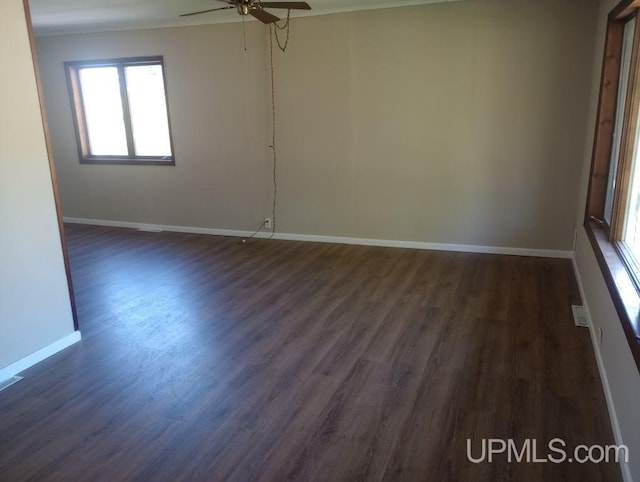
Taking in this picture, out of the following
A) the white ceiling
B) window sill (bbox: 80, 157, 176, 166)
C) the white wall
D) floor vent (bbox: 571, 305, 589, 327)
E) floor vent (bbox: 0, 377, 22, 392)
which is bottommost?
floor vent (bbox: 0, 377, 22, 392)

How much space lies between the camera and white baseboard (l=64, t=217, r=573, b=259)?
15.7 feet

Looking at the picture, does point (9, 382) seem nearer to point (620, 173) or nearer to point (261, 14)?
point (261, 14)

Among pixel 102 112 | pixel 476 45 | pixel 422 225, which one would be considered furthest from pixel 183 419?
pixel 102 112

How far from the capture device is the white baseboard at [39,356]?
111 inches

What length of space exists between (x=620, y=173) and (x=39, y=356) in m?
3.89

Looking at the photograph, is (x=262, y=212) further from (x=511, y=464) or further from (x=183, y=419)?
(x=511, y=464)

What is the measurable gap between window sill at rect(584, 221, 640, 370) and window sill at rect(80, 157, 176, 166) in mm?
4953

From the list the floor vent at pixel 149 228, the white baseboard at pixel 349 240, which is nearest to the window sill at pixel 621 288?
the white baseboard at pixel 349 240

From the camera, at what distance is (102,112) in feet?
21.1

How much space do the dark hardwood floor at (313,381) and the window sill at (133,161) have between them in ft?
6.98

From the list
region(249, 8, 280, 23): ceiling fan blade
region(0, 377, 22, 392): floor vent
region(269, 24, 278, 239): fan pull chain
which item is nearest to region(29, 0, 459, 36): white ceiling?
region(269, 24, 278, 239): fan pull chain

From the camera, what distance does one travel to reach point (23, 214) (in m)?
2.86

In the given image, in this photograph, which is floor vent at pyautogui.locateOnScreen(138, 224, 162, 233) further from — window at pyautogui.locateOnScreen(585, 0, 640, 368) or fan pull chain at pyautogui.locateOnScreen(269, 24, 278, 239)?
window at pyautogui.locateOnScreen(585, 0, 640, 368)

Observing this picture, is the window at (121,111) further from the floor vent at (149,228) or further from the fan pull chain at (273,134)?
the fan pull chain at (273,134)
